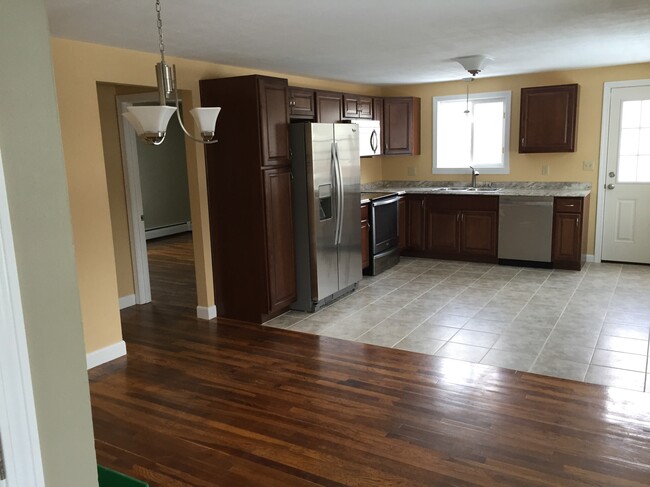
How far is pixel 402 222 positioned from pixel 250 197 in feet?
10.2

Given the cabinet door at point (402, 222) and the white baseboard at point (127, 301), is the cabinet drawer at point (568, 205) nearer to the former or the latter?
the cabinet door at point (402, 222)

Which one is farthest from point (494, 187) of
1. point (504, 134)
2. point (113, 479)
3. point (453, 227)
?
point (113, 479)

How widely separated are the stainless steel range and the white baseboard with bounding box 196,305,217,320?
82.1 inches

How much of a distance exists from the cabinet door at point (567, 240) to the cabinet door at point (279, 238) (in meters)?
3.29

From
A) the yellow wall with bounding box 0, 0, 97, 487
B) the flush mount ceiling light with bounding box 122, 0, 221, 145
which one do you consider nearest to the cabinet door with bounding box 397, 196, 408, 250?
the flush mount ceiling light with bounding box 122, 0, 221, 145

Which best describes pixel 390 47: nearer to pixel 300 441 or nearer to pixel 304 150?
pixel 304 150

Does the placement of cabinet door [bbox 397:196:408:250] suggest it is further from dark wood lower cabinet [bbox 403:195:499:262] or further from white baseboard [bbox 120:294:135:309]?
white baseboard [bbox 120:294:135:309]

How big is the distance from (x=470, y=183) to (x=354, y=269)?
265 cm

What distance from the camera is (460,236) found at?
22.7 feet

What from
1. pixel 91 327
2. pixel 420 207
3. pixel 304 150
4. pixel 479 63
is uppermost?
pixel 479 63

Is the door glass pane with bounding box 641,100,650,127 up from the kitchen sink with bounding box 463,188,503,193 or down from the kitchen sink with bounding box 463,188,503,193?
up

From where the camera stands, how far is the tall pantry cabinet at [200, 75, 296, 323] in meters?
4.51

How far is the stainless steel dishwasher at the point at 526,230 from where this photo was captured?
6258 mm

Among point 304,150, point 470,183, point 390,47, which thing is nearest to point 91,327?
point 304,150
